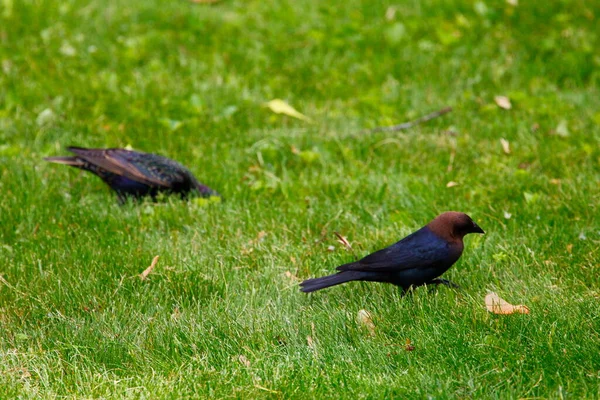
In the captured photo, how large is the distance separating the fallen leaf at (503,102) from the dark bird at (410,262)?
312 centimetres

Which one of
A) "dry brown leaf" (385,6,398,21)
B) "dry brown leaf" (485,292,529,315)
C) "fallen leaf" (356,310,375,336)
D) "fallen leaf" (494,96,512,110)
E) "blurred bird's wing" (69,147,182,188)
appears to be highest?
"dry brown leaf" (385,6,398,21)

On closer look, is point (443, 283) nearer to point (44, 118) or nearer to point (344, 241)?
point (344, 241)

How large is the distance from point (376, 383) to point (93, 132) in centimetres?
413

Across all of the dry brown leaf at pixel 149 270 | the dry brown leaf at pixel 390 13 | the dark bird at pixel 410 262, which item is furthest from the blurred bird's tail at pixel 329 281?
the dry brown leaf at pixel 390 13

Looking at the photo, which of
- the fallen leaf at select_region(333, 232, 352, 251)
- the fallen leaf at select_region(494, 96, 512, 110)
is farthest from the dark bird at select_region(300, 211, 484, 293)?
the fallen leaf at select_region(494, 96, 512, 110)

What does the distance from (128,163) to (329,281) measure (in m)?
2.26

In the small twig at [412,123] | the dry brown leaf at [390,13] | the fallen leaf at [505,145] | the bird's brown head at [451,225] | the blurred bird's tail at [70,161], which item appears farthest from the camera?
the dry brown leaf at [390,13]

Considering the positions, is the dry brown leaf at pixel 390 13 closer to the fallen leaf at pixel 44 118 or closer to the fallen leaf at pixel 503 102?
the fallen leaf at pixel 503 102

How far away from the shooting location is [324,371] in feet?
11.5

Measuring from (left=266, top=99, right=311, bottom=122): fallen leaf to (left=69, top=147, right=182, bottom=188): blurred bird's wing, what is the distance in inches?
59.4

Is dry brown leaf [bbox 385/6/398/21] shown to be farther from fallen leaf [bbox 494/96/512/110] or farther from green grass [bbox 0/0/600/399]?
fallen leaf [bbox 494/96/512/110]

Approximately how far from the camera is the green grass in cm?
356

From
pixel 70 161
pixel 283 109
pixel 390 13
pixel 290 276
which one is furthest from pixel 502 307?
pixel 390 13

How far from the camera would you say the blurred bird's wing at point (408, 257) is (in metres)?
4.09
